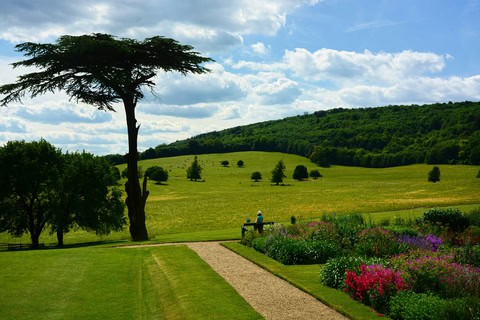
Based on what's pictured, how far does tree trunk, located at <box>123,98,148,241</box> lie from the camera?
3441 cm

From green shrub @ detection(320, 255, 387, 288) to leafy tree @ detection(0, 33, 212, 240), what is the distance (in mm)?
19774

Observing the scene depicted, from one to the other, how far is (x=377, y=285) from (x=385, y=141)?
148429 millimetres

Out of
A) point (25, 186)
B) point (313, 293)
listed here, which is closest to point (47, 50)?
point (25, 186)

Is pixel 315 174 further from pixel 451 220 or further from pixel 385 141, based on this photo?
pixel 451 220

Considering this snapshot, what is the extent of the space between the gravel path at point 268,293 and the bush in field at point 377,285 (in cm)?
115

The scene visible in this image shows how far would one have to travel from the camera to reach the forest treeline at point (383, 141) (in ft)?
420

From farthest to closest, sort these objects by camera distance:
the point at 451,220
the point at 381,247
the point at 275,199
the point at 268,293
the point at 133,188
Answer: the point at 275,199
the point at 133,188
the point at 451,220
the point at 381,247
the point at 268,293

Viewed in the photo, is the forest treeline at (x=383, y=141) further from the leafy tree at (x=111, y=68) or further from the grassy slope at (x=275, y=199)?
the leafy tree at (x=111, y=68)

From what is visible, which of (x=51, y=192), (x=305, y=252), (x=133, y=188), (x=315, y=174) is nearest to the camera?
(x=305, y=252)

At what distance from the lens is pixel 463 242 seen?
23000 millimetres

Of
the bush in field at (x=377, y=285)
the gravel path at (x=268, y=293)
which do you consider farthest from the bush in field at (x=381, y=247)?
the bush in field at (x=377, y=285)

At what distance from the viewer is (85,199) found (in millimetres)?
41688

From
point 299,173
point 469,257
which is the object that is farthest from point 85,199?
point 299,173

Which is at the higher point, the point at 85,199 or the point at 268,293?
the point at 85,199
